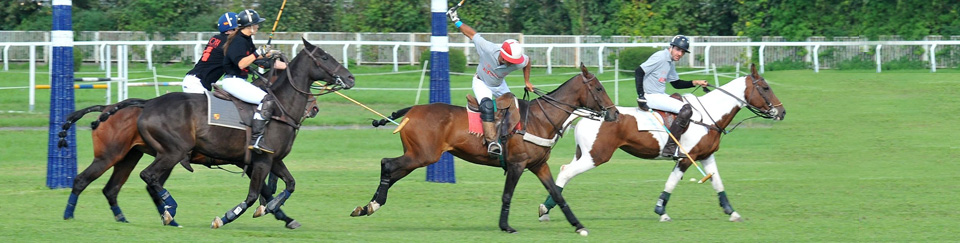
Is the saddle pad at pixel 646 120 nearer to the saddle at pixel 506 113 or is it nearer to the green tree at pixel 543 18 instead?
the saddle at pixel 506 113

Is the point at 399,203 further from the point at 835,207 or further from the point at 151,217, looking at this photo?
the point at 835,207

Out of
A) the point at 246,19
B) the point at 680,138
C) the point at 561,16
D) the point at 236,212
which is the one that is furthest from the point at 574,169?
the point at 561,16

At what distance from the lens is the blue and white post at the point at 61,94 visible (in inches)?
558

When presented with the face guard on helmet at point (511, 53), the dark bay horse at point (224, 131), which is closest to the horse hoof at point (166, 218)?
the dark bay horse at point (224, 131)

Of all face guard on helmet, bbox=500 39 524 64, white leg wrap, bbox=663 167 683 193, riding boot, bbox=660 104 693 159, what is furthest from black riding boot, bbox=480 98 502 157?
riding boot, bbox=660 104 693 159

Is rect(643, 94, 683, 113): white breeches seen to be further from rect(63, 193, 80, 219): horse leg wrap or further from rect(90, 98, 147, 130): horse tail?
rect(63, 193, 80, 219): horse leg wrap

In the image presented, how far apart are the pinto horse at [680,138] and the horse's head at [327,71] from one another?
2.53 meters

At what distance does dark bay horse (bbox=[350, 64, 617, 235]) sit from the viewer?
11.4 m

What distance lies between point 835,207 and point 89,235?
8.24 metres

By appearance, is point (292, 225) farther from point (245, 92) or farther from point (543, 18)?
point (543, 18)

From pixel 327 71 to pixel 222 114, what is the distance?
1098 mm

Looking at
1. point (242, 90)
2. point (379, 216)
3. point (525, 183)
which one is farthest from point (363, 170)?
point (242, 90)

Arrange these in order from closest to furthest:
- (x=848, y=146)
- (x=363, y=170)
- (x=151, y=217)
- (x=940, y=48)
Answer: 1. (x=151, y=217)
2. (x=363, y=170)
3. (x=848, y=146)
4. (x=940, y=48)

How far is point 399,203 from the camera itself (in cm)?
1373
